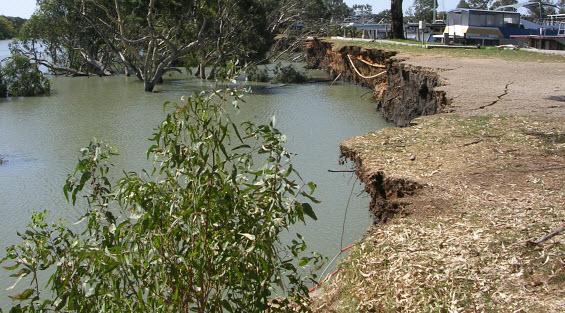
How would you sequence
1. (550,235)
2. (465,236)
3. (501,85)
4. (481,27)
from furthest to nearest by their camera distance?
(481,27) < (501,85) < (465,236) < (550,235)

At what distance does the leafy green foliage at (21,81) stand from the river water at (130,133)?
571 millimetres

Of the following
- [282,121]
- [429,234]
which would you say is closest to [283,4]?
[282,121]

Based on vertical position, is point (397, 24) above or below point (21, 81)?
above

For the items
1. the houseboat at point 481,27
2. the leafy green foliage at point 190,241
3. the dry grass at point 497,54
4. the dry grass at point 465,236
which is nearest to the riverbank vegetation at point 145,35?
the dry grass at point 497,54

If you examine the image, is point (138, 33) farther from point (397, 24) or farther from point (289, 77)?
point (397, 24)

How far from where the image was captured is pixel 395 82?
15.1 meters

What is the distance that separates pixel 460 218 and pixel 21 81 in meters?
18.1

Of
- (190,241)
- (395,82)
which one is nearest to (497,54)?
(395,82)

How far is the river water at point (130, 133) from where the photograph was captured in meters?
7.57

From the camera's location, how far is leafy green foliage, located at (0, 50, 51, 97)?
1970 centimetres

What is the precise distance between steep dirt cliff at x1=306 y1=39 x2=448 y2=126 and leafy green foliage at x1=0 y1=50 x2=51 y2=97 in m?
10.5

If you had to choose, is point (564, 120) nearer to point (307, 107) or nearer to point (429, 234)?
point (429, 234)

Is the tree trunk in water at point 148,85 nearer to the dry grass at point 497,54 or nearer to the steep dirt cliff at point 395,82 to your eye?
the steep dirt cliff at point 395,82

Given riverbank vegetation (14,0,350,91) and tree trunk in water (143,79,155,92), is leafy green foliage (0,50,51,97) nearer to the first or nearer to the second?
riverbank vegetation (14,0,350,91)
